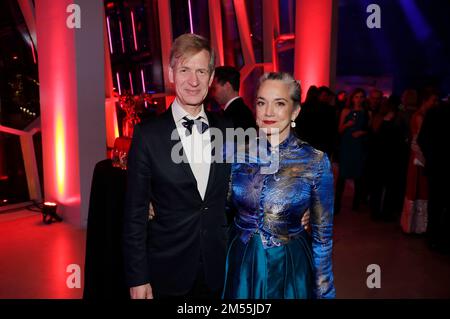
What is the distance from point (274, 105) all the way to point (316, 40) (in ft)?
23.1

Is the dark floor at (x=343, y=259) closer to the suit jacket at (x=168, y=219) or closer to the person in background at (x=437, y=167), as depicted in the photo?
the person in background at (x=437, y=167)

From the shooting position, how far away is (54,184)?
5.06 metres

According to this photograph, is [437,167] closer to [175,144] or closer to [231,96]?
[231,96]

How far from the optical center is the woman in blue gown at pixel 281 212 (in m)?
1.63

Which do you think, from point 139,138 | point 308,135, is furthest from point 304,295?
point 308,135

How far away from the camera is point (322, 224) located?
1.65 metres

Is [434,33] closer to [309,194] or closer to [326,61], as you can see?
[326,61]

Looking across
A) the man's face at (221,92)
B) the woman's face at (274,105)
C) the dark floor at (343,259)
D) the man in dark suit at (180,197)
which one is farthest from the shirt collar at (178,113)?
the dark floor at (343,259)

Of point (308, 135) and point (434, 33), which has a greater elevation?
point (434, 33)

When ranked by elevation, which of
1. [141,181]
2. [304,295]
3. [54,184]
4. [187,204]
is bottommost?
[54,184]

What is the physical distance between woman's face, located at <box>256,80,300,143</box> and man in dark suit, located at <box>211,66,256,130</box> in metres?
1.16

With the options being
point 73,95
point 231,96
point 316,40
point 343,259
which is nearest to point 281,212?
point 231,96

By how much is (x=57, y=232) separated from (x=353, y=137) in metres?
4.01

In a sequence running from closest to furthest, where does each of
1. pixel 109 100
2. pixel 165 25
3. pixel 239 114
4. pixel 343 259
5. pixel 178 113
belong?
pixel 178 113 < pixel 239 114 < pixel 343 259 < pixel 109 100 < pixel 165 25
